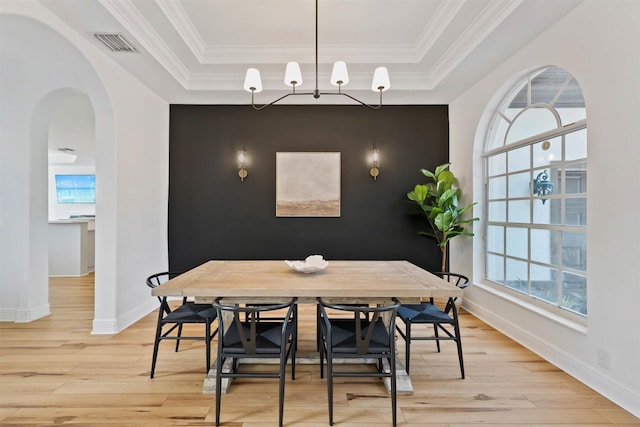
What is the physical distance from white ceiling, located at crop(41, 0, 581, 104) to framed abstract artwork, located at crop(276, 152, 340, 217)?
77 cm

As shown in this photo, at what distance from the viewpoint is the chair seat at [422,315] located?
2328 millimetres

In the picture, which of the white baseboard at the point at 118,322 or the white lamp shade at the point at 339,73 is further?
the white baseboard at the point at 118,322

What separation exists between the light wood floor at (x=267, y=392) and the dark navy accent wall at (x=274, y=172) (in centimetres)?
164

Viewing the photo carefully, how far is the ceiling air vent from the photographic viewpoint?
8.80 feet

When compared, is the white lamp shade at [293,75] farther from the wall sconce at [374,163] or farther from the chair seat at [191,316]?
the wall sconce at [374,163]

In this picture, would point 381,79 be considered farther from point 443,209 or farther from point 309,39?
point 443,209

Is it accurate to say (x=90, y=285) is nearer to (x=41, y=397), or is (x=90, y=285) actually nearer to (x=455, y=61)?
(x=41, y=397)

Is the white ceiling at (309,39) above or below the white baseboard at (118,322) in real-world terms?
above

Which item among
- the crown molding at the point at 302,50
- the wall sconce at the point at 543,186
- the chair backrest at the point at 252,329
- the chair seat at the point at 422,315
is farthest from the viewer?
the wall sconce at the point at 543,186

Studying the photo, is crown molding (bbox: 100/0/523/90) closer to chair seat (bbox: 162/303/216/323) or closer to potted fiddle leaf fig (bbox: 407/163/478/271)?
potted fiddle leaf fig (bbox: 407/163/478/271)

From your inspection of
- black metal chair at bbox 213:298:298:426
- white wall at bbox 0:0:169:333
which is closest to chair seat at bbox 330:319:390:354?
black metal chair at bbox 213:298:298:426

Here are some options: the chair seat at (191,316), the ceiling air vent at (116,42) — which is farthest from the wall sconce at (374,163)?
the ceiling air vent at (116,42)

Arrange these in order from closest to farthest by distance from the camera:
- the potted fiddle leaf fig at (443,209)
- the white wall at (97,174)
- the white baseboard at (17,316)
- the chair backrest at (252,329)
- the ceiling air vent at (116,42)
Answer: the chair backrest at (252,329) < the ceiling air vent at (116,42) < the white wall at (97,174) < the white baseboard at (17,316) < the potted fiddle leaf fig at (443,209)

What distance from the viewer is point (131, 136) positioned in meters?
3.45
